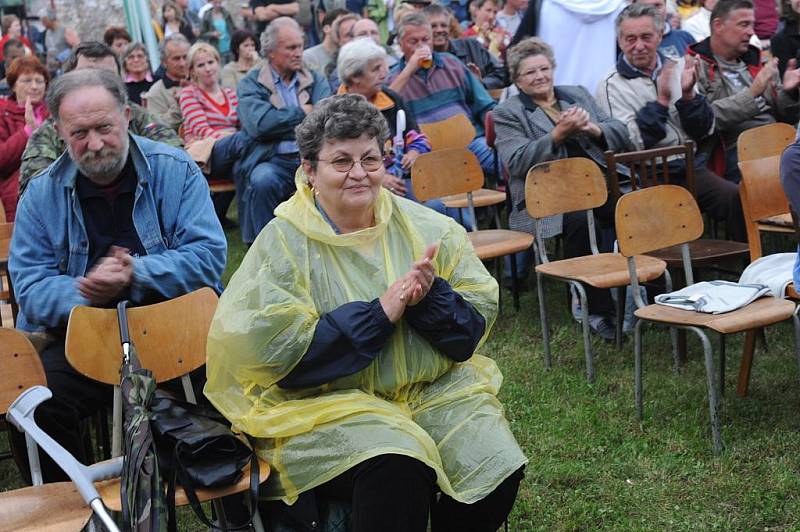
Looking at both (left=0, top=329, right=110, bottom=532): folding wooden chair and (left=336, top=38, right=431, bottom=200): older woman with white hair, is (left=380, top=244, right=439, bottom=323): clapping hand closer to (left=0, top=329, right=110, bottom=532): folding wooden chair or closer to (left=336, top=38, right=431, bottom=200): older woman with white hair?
(left=0, top=329, right=110, bottom=532): folding wooden chair

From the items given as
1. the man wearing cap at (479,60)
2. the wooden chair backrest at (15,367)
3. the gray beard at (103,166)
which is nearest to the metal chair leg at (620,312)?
the gray beard at (103,166)

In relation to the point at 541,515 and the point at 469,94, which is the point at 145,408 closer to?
the point at 541,515

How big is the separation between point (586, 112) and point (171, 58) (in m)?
4.40

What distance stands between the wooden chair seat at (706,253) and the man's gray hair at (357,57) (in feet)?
6.45

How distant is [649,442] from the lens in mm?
3996

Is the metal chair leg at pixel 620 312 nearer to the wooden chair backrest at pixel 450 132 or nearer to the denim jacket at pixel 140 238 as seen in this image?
the wooden chair backrest at pixel 450 132

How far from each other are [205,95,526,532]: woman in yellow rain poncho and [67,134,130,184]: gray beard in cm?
70

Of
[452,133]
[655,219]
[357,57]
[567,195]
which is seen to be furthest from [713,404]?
[452,133]

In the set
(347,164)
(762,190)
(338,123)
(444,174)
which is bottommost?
(762,190)

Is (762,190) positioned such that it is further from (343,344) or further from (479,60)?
(479,60)

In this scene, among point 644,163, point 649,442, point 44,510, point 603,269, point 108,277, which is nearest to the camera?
point 44,510

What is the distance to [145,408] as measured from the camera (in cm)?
269

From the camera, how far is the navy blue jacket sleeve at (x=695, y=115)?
5.71m

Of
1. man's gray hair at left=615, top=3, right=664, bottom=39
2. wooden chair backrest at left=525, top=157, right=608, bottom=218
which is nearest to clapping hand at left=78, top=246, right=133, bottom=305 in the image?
wooden chair backrest at left=525, top=157, right=608, bottom=218
